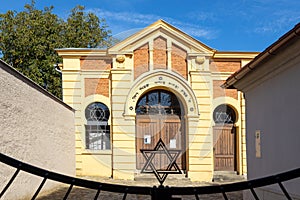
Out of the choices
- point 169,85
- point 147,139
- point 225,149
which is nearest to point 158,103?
point 169,85

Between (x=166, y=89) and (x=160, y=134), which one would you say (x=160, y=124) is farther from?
(x=166, y=89)

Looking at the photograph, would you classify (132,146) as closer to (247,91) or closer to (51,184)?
(51,184)

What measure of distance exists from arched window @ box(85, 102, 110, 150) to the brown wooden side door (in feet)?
14.6

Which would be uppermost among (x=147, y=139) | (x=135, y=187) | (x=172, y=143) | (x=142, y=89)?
(x=142, y=89)

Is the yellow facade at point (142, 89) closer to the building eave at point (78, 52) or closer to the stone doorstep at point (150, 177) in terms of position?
the building eave at point (78, 52)

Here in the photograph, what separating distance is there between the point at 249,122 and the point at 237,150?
23.5 ft

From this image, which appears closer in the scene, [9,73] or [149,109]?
[9,73]

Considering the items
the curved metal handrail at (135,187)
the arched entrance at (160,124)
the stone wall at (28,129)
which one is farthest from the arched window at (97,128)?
the curved metal handrail at (135,187)

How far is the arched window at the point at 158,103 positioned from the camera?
546 inches

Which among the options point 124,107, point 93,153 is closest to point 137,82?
point 124,107

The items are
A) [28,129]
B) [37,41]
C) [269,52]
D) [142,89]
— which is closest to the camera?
[269,52]

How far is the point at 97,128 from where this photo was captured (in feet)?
44.1

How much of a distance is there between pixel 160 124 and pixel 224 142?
2707 mm

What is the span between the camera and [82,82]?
44.1ft
